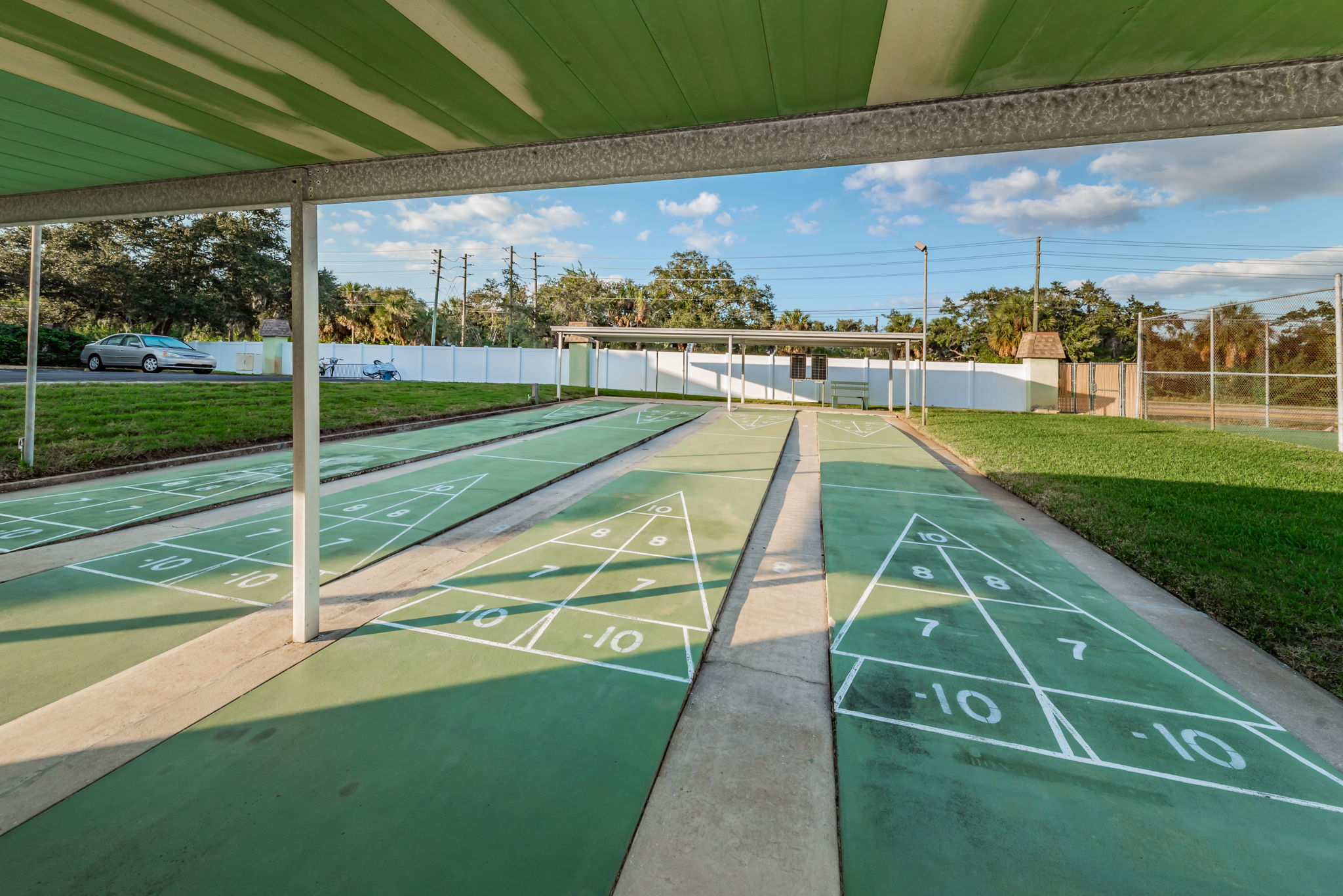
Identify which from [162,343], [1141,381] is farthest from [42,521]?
[1141,381]

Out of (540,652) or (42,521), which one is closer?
(540,652)

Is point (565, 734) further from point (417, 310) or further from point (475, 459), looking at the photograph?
point (417, 310)

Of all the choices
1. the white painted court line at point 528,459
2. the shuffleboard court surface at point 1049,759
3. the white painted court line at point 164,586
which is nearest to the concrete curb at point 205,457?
the white painted court line at point 528,459

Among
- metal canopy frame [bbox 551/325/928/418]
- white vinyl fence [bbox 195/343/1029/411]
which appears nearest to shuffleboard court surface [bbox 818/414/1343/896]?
metal canopy frame [bbox 551/325/928/418]

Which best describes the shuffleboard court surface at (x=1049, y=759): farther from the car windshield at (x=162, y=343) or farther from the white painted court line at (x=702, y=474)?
the car windshield at (x=162, y=343)

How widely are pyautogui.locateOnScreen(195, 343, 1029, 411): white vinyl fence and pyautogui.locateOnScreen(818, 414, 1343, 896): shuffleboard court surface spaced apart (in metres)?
17.5

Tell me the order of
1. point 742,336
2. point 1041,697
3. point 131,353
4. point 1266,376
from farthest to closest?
point 742,336 < point 131,353 < point 1266,376 < point 1041,697

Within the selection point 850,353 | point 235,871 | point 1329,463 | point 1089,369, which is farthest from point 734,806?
point 850,353

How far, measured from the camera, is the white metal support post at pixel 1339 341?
11.0 m

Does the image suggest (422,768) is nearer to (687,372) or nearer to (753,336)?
(753,336)

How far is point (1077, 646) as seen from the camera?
4.05 metres

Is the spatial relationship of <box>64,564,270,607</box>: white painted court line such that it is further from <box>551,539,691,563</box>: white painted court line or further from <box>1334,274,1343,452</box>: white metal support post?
<box>1334,274,1343,452</box>: white metal support post

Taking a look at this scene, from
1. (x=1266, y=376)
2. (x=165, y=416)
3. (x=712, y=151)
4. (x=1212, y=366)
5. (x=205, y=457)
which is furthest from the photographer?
(x=1212, y=366)

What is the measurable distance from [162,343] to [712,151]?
82.7ft
